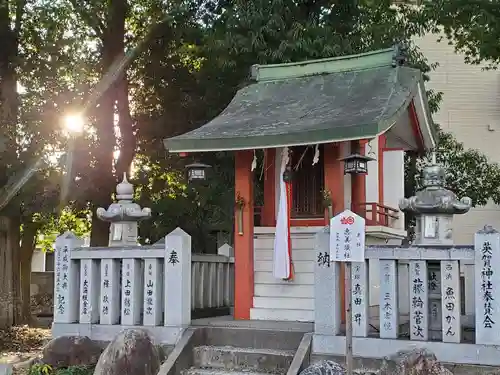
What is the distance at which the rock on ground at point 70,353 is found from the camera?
8.68 meters

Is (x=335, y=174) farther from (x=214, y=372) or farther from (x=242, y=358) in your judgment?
(x=214, y=372)

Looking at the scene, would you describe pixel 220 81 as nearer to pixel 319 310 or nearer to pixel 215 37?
pixel 215 37

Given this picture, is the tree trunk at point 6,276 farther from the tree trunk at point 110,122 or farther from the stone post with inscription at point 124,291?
the stone post with inscription at point 124,291

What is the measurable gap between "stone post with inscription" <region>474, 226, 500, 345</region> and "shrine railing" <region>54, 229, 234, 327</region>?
148 inches

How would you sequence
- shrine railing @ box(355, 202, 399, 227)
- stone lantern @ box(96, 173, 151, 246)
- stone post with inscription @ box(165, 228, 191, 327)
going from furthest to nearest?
1. stone lantern @ box(96, 173, 151, 246)
2. shrine railing @ box(355, 202, 399, 227)
3. stone post with inscription @ box(165, 228, 191, 327)

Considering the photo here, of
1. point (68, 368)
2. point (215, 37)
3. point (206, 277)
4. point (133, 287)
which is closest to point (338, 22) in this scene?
point (215, 37)

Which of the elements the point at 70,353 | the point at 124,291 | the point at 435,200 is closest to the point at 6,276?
the point at 70,353

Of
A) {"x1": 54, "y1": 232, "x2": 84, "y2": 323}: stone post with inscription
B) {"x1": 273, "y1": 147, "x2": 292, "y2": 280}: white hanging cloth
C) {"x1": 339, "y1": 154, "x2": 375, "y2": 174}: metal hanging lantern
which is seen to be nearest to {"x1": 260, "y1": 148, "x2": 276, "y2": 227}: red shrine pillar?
{"x1": 273, "y1": 147, "x2": 292, "y2": 280}: white hanging cloth

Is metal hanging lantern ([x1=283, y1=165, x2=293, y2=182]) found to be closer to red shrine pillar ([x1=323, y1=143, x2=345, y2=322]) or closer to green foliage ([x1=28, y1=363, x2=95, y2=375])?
red shrine pillar ([x1=323, y1=143, x2=345, y2=322])

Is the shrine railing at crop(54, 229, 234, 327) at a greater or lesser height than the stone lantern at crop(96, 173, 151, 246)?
lesser

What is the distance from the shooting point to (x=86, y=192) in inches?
574

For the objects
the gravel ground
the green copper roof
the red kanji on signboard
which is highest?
the green copper roof

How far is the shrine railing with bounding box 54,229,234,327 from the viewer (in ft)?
28.3

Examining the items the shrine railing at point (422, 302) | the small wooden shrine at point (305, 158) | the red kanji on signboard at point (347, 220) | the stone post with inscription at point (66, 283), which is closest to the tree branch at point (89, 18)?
the small wooden shrine at point (305, 158)
